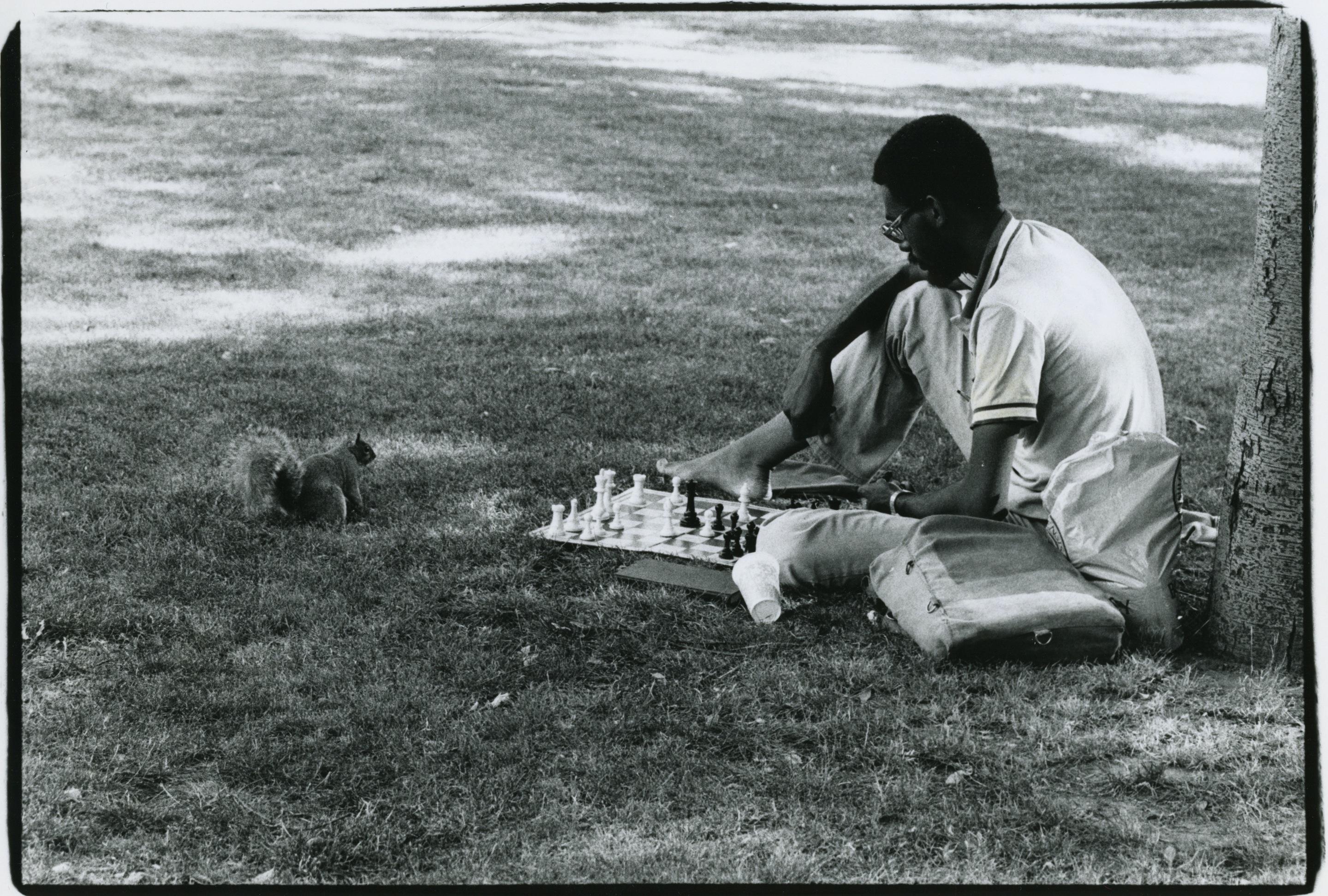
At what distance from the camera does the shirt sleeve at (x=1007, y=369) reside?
398 cm

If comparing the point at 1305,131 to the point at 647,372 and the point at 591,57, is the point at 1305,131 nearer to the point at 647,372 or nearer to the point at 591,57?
the point at 647,372

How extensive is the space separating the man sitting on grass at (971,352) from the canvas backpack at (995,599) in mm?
132

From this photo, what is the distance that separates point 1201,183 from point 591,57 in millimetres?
7596

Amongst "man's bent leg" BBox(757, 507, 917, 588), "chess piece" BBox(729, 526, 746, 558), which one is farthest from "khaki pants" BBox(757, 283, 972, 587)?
"chess piece" BBox(729, 526, 746, 558)


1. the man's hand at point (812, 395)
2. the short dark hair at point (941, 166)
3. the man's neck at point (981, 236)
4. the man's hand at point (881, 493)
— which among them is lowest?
the man's hand at point (881, 493)

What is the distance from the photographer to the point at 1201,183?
11758mm

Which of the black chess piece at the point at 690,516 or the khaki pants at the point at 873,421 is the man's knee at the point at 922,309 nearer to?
the khaki pants at the point at 873,421

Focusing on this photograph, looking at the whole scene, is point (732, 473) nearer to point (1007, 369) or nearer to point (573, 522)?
point (573, 522)

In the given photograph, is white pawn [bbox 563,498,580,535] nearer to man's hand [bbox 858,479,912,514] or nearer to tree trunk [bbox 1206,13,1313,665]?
man's hand [bbox 858,479,912,514]

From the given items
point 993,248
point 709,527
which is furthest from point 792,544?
point 993,248

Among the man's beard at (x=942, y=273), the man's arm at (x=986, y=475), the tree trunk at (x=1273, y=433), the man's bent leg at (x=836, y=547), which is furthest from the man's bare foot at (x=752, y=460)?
the tree trunk at (x=1273, y=433)

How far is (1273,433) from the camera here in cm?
379

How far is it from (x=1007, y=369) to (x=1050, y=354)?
22 cm
